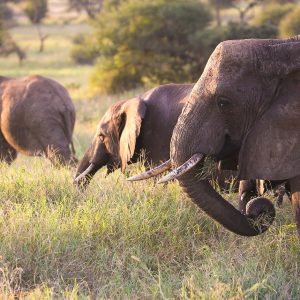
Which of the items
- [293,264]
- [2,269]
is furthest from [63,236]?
[293,264]

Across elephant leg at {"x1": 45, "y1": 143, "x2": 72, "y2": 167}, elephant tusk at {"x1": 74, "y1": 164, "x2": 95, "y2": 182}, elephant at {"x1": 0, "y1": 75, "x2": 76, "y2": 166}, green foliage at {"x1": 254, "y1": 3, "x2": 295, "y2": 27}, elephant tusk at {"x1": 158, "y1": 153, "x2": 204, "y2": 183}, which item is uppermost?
elephant tusk at {"x1": 158, "y1": 153, "x2": 204, "y2": 183}

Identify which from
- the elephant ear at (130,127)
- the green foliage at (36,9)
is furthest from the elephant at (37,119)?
the green foliage at (36,9)

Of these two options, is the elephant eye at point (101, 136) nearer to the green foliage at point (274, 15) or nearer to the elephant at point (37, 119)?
the elephant at point (37, 119)

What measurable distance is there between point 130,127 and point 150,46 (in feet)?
40.8

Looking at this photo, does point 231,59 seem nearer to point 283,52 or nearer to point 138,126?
point 283,52

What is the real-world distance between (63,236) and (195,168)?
3.61 feet

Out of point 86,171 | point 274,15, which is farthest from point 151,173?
point 274,15

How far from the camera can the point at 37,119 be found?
9.04 m

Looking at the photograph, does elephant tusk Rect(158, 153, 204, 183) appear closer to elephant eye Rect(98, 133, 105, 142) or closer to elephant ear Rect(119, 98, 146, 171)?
elephant ear Rect(119, 98, 146, 171)

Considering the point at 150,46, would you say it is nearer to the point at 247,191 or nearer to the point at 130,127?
the point at 130,127

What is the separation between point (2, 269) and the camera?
4.37 m

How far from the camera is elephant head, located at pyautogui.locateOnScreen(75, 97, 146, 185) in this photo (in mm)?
6727

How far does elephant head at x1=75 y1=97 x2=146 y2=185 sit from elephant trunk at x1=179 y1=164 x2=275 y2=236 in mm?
2097

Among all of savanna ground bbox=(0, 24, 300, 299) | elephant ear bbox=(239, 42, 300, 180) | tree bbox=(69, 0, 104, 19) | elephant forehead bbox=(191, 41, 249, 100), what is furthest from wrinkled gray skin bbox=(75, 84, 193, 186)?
tree bbox=(69, 0, 104, 19)
